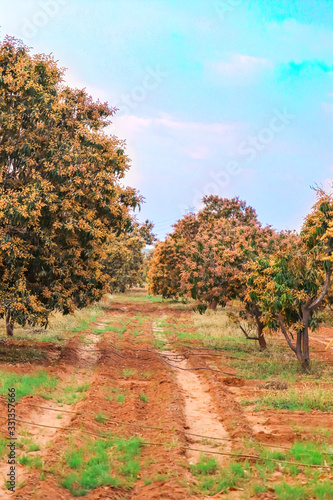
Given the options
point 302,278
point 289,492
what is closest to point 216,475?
point 289,492

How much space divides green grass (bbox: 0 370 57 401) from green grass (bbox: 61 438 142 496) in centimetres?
377

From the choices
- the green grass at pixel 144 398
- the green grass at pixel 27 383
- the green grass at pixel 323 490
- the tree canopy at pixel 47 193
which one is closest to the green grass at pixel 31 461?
the green grass at pixel 27 383

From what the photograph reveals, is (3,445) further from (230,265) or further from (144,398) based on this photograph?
(230,265)

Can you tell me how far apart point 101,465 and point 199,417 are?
4.10m

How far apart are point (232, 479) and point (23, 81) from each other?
45.9 ft

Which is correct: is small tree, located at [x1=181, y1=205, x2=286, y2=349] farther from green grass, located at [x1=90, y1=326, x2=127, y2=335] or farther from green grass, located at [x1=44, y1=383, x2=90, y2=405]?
green grass, located at [x1=44, y1=383, x2=90, y2=405]

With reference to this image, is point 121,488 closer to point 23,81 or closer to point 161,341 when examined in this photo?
point 23,81

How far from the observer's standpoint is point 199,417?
466 inches

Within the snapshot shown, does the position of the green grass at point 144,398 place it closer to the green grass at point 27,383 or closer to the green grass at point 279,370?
the green grass at point 27,383

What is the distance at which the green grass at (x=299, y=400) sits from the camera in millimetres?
12445

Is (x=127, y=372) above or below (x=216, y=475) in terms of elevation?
below

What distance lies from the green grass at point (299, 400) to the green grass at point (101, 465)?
14.8 ft

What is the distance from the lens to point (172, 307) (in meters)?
48.1

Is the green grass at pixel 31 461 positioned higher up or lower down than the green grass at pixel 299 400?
lower down
